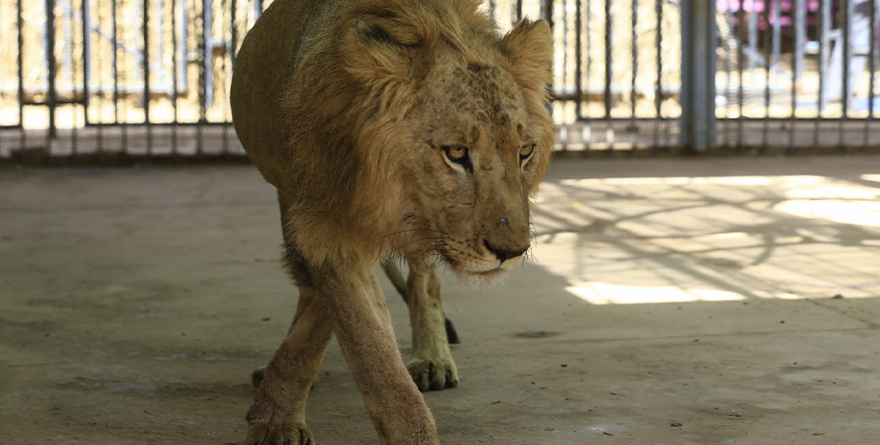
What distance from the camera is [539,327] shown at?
4.45 metres

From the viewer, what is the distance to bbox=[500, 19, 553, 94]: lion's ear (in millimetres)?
2912

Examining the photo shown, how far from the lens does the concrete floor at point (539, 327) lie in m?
3.25

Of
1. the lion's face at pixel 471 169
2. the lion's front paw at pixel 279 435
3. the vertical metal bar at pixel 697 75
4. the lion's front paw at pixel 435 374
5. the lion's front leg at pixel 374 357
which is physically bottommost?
the lion's front paw at pixel 279 435

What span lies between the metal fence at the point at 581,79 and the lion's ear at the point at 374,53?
8206 millimetres

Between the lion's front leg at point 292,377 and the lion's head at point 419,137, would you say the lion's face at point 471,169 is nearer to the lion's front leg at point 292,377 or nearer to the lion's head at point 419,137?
the lion's head at point 419,137

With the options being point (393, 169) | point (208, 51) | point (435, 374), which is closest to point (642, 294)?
point (435, 374)

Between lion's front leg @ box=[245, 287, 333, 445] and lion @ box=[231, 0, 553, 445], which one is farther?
lion's front leg @ box=[245, 287, 333, 445]

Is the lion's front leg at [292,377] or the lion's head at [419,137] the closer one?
the lion's head at [419,137]

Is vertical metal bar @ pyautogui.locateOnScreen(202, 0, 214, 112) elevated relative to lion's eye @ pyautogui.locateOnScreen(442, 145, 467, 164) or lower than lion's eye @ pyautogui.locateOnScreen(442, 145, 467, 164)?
elevated

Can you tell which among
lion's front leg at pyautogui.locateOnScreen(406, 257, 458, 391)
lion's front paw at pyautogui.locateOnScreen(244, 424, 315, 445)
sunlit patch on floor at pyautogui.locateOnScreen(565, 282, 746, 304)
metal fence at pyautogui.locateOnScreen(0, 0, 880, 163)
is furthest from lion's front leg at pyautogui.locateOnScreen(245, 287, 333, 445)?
metal fence at pyautogui.locateOnScreen(0, 0, 880, 163)

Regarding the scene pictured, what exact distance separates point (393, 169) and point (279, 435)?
2.95 ft

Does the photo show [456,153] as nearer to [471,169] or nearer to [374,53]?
[471,169]

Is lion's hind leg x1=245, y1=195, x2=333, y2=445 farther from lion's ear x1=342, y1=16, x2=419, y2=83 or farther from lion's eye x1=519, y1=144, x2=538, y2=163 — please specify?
lion's eye x1=519, y1=144, x2=538, y2=163

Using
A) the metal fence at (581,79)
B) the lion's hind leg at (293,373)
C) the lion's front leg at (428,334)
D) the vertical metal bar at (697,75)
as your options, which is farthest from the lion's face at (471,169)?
the vertical metal bar at (697,75)
